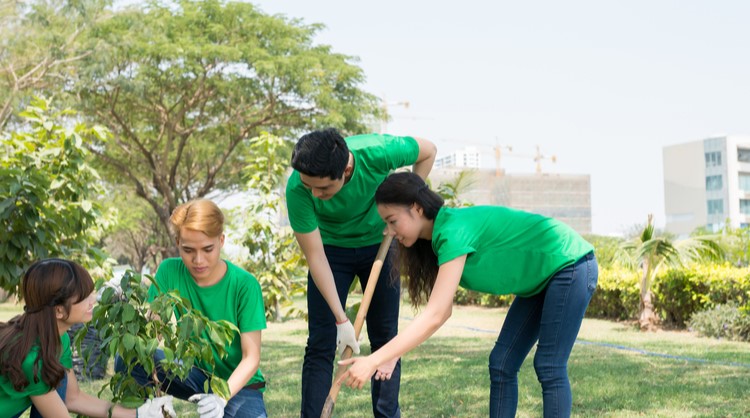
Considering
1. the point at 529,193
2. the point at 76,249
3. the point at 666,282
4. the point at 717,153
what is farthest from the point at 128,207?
the point at 529,193

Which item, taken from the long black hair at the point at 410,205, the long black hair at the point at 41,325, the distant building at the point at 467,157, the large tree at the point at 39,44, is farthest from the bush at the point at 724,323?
the distant building at the point at 467,157

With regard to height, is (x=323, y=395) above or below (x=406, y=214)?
below

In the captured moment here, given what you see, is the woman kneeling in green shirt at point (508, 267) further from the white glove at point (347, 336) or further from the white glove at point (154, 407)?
the white glove at point (154, 407)

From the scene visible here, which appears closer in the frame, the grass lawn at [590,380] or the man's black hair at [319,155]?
the man's black hair at [319,155]

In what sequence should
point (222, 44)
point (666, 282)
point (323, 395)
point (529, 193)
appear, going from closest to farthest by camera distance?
point (323, 395)
point (666, 282)
point (222, 44)
point (529, 193)

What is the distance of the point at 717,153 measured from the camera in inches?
3169

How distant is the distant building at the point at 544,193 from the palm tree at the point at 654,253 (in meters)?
97.2

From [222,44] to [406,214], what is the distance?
16846 mm

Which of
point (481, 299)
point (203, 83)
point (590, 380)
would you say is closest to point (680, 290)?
point (590, 380)

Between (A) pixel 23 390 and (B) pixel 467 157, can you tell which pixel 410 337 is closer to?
(A) pixel 23 390

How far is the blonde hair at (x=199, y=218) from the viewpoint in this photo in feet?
9.98

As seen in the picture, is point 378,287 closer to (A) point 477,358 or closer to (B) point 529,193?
(A) point 477,358

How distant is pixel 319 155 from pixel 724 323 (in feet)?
25.9

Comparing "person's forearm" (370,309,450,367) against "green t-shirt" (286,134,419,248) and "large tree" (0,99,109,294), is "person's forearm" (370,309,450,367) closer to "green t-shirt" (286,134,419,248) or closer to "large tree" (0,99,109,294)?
"green t-shirt" (286,134,419,248)
